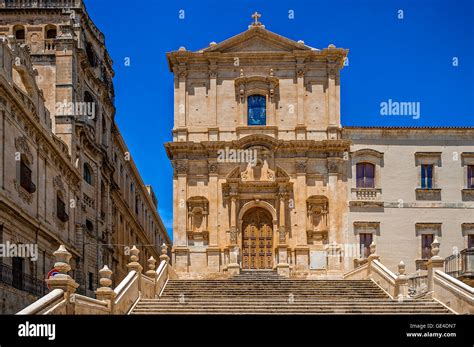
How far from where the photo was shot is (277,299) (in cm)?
2555

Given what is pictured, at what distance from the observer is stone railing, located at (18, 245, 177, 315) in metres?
17.0

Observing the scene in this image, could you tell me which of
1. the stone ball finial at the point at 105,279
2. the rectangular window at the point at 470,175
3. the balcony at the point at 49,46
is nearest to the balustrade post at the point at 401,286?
the stone ball finial at the point at 105,279

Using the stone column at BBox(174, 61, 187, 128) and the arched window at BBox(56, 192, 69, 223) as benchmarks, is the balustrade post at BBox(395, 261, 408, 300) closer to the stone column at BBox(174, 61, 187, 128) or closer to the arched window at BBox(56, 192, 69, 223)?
the arched window at BBox(56, 192, 69, 223)

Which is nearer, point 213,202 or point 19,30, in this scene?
point 213,202

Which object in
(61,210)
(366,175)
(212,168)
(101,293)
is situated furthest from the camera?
(366,175)

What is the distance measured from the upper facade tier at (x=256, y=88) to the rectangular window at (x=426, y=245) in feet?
22.1

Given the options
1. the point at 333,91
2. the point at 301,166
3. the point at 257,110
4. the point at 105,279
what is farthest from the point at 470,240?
the point at 105,279

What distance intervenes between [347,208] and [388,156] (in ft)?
10.8

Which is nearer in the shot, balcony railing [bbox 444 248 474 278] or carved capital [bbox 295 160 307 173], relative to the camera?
balcony railing [bbox 444 248 474 278]

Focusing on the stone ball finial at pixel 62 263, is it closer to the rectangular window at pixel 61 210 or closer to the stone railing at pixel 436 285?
the stone railing at pixel 436 285

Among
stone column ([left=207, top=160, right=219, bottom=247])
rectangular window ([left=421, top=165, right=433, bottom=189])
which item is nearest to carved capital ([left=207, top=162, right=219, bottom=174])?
stone column ([left=207, top=160, right=219, bottom=247])

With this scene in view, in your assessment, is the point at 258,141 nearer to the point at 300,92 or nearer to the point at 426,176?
the point at 300,92

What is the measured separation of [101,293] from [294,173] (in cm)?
1900

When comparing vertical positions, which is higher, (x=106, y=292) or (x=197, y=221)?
(x=197, y=221)
